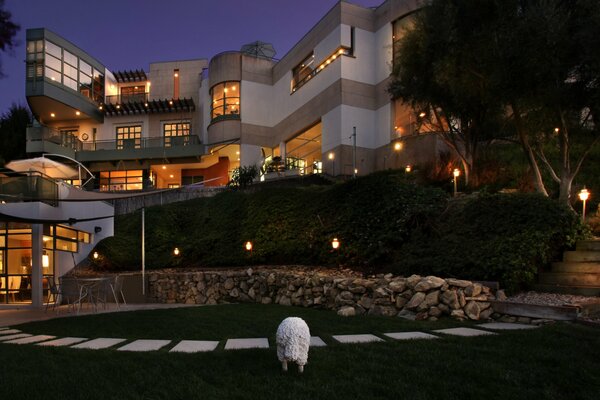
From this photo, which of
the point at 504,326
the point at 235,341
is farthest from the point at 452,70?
the point at 235,341

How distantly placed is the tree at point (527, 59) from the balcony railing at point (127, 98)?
25.7 m

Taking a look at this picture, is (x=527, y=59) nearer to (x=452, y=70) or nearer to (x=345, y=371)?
(x=452, y=70)

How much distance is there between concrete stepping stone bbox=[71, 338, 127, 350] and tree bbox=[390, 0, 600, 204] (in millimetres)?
8047

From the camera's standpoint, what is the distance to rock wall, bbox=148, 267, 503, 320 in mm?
6094

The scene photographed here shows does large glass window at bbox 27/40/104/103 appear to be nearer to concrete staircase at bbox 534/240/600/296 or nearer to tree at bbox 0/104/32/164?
tree at bbox 0/104/32/164

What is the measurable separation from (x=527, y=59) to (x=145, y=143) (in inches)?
982

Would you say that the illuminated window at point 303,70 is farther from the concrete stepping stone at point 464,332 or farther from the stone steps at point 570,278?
the concrete stepping stone at point 464,332

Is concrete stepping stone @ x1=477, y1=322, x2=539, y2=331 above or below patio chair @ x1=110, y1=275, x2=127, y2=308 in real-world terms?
above

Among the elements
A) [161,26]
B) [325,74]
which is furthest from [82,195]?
[161,26]

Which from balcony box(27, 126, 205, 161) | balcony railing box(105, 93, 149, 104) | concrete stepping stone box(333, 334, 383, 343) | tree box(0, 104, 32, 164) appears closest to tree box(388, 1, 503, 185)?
concrete stepping stone box(333, 334, 383, 343)

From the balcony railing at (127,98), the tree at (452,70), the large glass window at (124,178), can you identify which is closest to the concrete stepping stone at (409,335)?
the tree at (452,70)

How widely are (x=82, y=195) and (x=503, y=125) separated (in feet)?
40.0

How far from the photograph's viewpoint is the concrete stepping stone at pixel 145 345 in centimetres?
468

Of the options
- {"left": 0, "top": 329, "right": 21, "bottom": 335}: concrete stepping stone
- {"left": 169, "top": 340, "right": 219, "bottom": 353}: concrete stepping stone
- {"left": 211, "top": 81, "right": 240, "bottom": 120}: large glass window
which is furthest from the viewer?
{"left": 211, "top": 81, "right": 240, "bottom": 120}: large glass window
